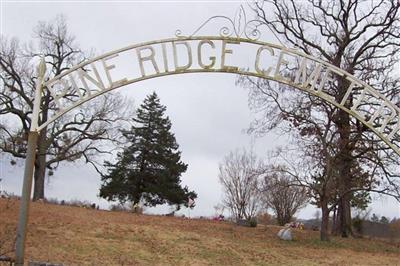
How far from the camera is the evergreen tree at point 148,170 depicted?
40500 millimetres

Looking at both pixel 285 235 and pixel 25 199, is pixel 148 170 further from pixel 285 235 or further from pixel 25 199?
pixel 25 199

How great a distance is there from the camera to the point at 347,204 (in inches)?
1088

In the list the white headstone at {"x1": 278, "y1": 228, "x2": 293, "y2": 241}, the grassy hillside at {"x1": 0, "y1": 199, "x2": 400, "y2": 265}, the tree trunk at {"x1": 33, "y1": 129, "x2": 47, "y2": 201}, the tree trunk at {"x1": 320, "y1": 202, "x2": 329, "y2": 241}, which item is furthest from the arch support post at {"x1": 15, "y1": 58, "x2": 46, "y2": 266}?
the tree trunk at {"x1": 33, "y1": 129, "x2": 47, "y2": 201}

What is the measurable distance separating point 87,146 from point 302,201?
50.3 feet

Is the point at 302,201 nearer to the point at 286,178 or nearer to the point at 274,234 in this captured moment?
the point at 286,178

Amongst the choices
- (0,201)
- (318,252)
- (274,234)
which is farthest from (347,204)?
(0,201)

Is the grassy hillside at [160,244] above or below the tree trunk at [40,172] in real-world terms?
below

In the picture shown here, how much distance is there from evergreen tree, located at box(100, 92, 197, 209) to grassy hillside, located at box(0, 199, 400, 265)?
1793 centimetres

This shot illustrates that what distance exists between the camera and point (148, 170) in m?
41.5

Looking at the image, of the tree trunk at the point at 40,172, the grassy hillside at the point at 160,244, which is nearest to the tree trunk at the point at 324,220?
the grassy hillside at the point at 160,244

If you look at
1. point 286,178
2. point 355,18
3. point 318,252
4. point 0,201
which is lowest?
point 318,252

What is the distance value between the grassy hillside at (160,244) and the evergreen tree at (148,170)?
17930mm

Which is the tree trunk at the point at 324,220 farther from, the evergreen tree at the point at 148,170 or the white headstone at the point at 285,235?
the evergreen tree at the point at 148,170

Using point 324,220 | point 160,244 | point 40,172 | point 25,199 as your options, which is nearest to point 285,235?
point 324,220
